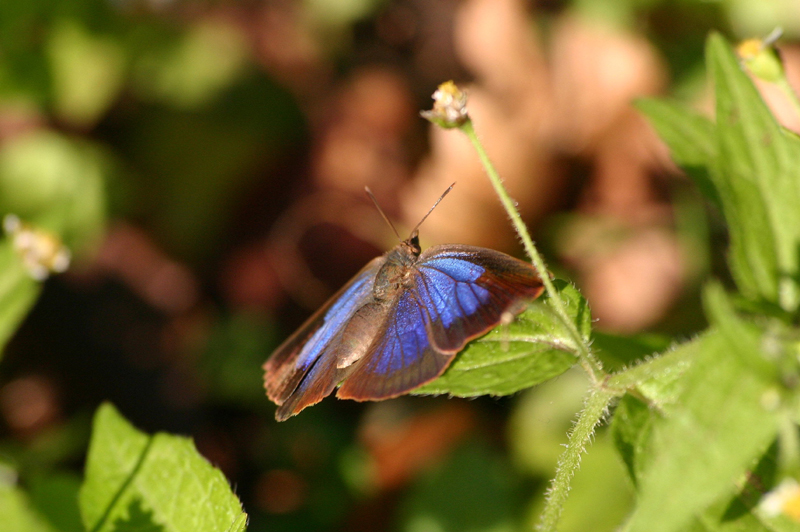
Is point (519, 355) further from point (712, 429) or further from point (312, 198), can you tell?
point (312, 198)

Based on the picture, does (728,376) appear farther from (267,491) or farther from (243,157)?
(243,157)

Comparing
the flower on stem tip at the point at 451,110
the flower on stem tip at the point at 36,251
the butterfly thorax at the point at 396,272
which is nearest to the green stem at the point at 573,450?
the butterfly thorax at the point at 396,272

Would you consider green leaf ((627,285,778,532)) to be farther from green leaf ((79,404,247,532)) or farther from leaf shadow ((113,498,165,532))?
leaf shadow ((113,498,165,532))

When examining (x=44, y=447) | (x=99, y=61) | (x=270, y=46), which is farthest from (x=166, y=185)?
(x=44, y=447)

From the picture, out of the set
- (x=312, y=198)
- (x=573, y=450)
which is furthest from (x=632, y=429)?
(x=312, y=198)

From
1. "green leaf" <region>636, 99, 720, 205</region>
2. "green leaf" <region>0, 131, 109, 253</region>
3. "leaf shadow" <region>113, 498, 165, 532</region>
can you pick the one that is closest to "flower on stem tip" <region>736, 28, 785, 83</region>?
"green leaf" <region>636, 99, 720, 205</region>

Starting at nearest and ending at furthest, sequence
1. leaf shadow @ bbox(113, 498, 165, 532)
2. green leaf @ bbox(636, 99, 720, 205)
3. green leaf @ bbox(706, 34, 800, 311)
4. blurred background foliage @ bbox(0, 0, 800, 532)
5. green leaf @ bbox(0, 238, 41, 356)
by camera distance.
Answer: green leaf @ bbox(706, 34, 800, 311) < leaf shadow @ bbox(113, 498, 165, 532) < green leaf @ bbox(636, 99, 720, 205) < green leaf @ bbox(0, 238, 41, 356) < blurred background foliage @ bbox(0, 0, 800, 532)
